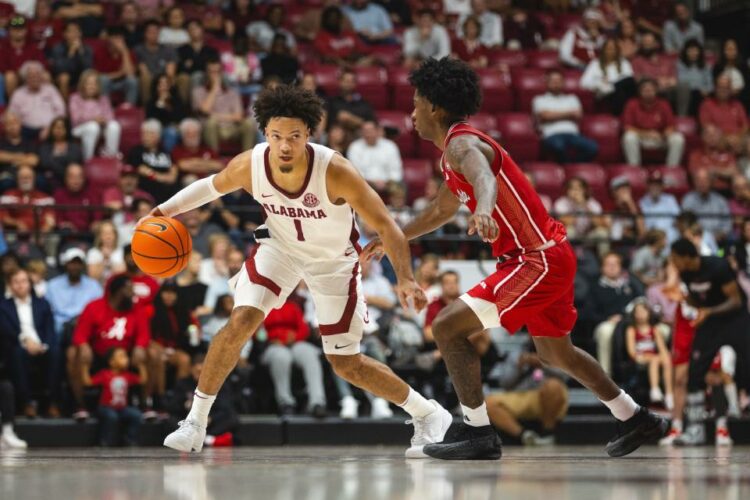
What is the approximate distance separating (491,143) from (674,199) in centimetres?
786

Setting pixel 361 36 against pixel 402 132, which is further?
pixel 361 36

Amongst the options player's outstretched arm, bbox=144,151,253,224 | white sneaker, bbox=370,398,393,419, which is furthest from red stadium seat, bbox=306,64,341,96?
player's outstretched arm, bbox=144,151,253,224

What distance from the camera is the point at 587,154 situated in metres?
13.5

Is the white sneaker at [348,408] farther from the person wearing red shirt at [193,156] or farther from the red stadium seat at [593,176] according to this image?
the red stadium seat at [593,176]

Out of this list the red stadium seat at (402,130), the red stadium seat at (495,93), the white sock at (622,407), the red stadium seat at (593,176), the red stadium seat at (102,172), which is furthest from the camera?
the red stadium seat at (495,93)

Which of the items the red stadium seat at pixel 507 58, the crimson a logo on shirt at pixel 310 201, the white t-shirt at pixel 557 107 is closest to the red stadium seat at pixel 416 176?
the white t-shirt at pixel 557 107

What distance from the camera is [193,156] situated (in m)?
11.7

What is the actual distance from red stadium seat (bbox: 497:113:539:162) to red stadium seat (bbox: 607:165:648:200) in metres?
0.83

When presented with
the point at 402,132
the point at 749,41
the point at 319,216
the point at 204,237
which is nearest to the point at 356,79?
the point at 402,132

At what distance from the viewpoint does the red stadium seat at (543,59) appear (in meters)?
14.9

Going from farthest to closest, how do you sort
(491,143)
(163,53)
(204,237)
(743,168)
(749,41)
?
(749,41) → (743,168) → (163,53) → (204,237) → (491,143)

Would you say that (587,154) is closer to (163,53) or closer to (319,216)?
(163,53)

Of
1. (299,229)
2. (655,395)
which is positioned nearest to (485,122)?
(655,395)

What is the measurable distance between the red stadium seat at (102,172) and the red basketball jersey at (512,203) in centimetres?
634
